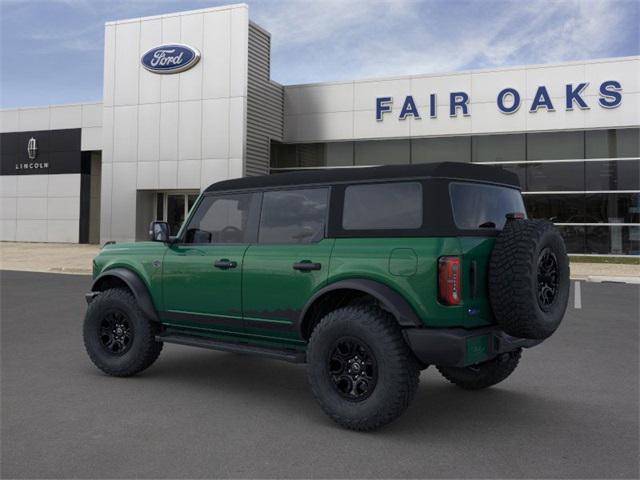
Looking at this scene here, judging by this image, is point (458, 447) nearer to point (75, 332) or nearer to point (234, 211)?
point (234, 211)

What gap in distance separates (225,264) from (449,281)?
198 cm

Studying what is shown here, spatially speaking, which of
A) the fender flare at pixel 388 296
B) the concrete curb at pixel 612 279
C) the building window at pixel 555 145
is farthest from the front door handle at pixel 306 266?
the building window at pixel 555 145

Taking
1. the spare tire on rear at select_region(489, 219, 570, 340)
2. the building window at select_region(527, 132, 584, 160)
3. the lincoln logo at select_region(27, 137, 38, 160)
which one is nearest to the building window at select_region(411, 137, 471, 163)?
the building window at select_region(527, 132, 584, 160)

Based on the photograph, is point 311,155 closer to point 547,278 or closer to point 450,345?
point 547,278

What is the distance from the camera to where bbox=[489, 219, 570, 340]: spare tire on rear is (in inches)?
163

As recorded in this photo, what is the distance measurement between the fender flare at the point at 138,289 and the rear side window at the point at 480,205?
297cm

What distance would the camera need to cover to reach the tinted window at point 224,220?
522 centimetres

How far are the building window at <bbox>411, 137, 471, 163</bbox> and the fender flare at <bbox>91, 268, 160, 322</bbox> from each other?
18.6 m

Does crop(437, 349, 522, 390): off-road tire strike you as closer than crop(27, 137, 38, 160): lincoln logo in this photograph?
Yes

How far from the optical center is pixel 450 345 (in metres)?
3.96

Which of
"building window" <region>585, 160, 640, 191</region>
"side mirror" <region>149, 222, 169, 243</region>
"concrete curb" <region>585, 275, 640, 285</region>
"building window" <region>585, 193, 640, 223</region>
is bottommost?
"concrete curb" <region>585, 275, 640, 285</region>

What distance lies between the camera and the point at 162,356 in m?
6.81

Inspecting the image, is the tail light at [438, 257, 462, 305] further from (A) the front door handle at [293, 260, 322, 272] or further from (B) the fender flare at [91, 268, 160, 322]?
(B) the fender flare at [91, 268, 160, 322]

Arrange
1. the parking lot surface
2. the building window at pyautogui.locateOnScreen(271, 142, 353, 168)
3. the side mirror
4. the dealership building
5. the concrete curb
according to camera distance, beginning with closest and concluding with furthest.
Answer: the parking lot surface < the side mirror < the concrete curb < the dealership building < the building window at pyautogui.locateOnScreen(271, 142, 353, 168)
